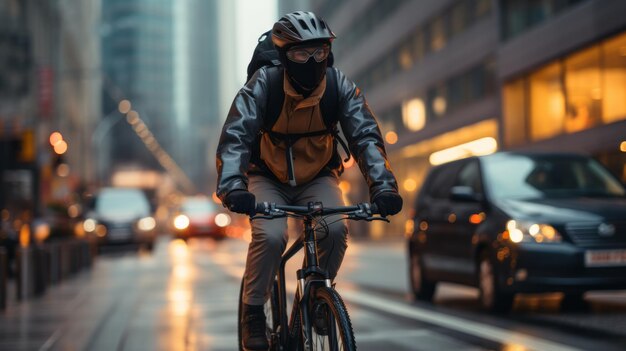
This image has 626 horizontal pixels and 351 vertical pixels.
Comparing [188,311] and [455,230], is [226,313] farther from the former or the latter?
[455,230]

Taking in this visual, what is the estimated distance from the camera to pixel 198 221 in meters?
37.0

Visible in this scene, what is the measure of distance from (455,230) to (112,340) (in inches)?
163

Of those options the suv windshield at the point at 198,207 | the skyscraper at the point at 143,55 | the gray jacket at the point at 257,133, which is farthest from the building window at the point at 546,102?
the skyscraper at the point at 143,55

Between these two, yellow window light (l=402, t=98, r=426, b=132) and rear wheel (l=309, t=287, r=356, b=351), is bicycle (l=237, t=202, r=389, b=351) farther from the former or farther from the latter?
yellow window light (l=402, t=98, r=426, b=132)

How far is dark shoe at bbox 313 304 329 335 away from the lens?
4.54m

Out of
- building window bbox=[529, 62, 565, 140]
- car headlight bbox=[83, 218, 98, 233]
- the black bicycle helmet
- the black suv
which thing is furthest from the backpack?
building window bbox=[529, 62, 565, 140]

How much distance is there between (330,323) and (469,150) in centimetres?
4158

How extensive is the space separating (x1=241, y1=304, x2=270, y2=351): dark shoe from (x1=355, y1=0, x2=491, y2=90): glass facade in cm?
3635

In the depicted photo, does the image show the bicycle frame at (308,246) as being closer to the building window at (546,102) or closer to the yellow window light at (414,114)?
the building window at (546,102)

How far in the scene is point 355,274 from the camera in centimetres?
1850

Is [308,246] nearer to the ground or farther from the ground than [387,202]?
nearer to the ground

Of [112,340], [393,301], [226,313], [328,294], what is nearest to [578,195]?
[393,301]

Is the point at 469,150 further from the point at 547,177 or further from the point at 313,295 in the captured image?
the point at 313,295

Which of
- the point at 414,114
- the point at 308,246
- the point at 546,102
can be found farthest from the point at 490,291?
the point at 414,114
